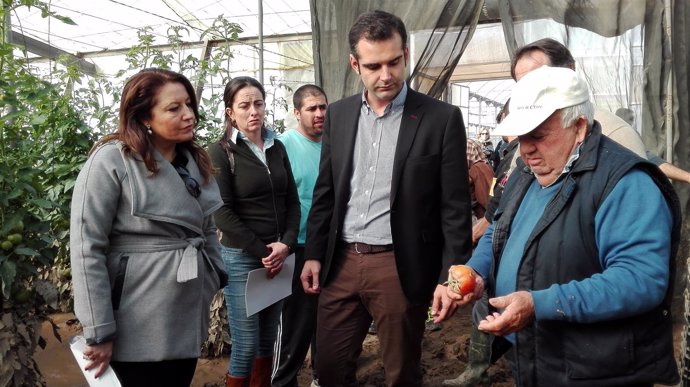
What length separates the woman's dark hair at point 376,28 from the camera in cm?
240

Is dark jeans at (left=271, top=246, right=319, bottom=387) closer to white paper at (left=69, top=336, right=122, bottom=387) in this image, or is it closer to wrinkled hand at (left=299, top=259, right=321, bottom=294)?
wrinkled hand at (left=299, top=259, right=321, bottom=294)

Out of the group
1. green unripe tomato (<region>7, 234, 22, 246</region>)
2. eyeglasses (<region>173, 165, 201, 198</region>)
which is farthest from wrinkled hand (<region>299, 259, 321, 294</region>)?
green unripe tomato (<region>7, 234, 22, 246</region>)

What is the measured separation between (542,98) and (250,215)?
1840mm

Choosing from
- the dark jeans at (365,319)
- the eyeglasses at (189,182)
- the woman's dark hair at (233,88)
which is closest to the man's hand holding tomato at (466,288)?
the dark jeans at (365,319)

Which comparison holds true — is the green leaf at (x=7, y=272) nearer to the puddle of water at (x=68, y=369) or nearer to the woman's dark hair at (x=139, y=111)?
the woman's dark hair at (x=139, y=111)

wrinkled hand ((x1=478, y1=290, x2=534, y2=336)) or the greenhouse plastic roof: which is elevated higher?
the greenhouse plastic roof

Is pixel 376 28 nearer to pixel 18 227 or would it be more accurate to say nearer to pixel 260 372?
pixel 18 227

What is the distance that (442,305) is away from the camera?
6.29 feet

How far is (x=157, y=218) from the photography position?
6.68ft

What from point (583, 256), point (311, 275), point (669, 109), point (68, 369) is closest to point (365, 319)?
point (311, 275)

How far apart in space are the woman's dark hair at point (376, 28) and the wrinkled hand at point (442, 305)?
1049 millimetres

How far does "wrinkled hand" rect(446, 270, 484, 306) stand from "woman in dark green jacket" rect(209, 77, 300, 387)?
4.37 ft

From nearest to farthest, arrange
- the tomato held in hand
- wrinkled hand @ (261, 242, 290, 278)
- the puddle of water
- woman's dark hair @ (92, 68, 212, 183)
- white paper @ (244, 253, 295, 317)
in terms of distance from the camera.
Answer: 1. the tomato held in hand
2. woman's dark hair @ (92, 68, 212, 183)
3. white paper @ (244, 253, 295, 317)
4. wrinkled hand @ (261, 242, 290, 278)
5. the puddle of water

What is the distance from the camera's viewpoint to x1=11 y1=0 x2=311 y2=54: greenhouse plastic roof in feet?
38.6
